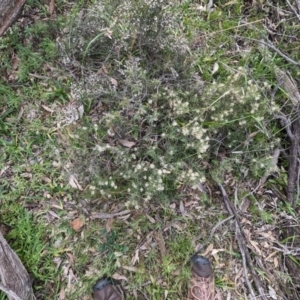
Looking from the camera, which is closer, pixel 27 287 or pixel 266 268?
pixel 27 287

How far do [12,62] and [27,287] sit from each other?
5.45ft

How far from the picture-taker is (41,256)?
8.20ft

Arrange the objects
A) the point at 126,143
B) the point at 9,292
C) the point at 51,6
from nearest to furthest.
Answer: the point at 9,292 → the point at 126,143 → the point at 51,6

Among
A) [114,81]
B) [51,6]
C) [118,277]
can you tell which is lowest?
[118,277]

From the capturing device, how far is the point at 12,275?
2256 mm

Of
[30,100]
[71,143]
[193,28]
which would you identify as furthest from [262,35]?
[30,100]

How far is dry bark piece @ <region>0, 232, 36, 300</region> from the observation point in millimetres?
2223

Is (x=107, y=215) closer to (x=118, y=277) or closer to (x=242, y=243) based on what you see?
(x=118, y=277)

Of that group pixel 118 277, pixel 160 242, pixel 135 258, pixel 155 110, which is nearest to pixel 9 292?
pixel 118 277

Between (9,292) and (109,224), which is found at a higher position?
(9,292)

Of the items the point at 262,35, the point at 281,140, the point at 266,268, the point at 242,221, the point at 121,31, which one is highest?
the point at 121,31

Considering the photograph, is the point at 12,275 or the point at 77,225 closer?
the point at 12,275

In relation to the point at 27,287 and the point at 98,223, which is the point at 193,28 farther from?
the point at 27,287

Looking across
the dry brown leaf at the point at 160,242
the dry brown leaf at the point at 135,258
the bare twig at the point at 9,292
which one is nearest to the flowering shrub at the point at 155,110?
the dry brown leaf at the point at 160,242
